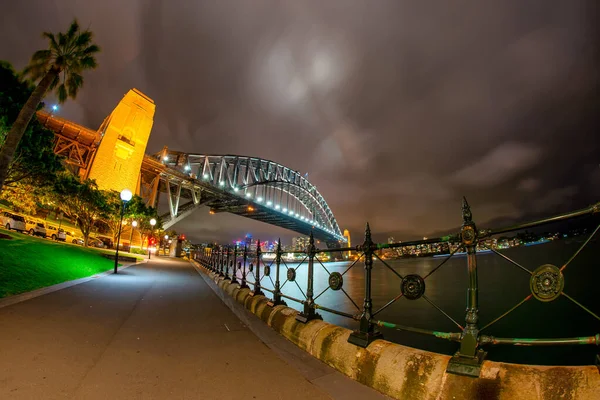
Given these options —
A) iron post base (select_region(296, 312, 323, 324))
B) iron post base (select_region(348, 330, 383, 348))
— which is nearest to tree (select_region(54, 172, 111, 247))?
iron post base (select_region(296, 312, 323, 324))

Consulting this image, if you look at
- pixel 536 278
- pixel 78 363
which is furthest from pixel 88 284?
pixel 536 278

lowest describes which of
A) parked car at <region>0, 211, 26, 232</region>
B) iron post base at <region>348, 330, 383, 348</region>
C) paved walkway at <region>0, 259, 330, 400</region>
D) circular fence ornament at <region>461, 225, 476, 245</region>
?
paved walkway at <region>0, 259, 330, 400</region>

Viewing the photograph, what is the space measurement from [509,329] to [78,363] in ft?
54.4

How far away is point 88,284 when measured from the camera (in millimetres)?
8758

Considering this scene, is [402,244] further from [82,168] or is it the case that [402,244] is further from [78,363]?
[82,168]

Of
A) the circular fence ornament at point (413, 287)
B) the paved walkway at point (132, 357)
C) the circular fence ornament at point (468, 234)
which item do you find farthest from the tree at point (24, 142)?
the circular fence ornament at point (468, 234)

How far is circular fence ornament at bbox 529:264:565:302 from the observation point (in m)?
2.19

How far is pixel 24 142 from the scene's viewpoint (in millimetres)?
14367

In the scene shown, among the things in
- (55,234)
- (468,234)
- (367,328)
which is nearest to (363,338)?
(367,328)

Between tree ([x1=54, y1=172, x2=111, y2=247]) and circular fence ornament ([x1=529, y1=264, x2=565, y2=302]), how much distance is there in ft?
96.4

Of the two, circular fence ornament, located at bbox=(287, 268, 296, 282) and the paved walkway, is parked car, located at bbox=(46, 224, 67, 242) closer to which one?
the paved walkway

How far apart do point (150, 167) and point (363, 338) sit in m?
55.7

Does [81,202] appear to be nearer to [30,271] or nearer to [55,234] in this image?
[55,234]

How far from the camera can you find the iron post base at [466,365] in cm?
229
